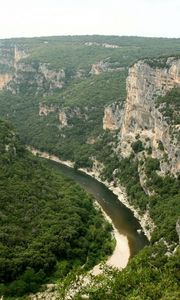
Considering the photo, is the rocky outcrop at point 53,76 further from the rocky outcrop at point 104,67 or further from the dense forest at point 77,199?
the rocky outcrop at point 104,67

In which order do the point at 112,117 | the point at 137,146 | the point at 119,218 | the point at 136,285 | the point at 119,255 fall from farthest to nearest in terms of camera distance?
1. the point at 112,117
2. the point at 137,146
3. the point at 119,218
4. the point at 119,255
5. the point at 136,285

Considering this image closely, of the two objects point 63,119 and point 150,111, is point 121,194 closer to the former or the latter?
point 150,111

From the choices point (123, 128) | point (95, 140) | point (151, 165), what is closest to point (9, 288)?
point (151, 165)

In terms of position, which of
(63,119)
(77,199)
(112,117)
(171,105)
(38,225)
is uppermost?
(171,105)

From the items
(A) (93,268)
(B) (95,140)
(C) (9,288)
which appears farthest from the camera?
(B) (95,140)

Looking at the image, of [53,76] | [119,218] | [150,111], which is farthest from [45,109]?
[119,218]

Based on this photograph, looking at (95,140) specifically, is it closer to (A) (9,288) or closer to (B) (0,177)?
(B) (0,177)

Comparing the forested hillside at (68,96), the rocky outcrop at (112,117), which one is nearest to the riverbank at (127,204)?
the forested hillside at (68,96)
